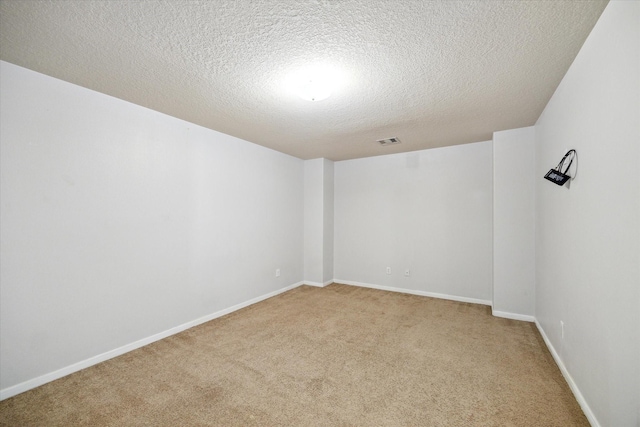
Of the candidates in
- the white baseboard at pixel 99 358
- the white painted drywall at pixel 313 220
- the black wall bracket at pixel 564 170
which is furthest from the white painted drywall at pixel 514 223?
the white baseboard at pixel 99 358

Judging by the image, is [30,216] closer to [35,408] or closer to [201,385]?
[35,408]

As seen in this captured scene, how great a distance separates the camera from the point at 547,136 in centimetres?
274

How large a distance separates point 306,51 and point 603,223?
2.11m

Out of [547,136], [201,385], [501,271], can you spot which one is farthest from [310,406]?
[547,136]

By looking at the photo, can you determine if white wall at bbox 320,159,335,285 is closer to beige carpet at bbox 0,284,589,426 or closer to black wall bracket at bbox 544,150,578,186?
beige carpet at bbox 0,284,589,426

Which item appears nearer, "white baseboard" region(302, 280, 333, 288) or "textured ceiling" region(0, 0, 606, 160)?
"textured ceiling" region(0, 0, 606, 160)

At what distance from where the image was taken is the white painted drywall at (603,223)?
1.25 meters

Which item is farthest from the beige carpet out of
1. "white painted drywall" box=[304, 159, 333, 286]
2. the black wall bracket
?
"white painted drywall" box=[304, 159, 333, 286]

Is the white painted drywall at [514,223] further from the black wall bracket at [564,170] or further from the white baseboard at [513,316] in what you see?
the black wall bracket at [564,170]

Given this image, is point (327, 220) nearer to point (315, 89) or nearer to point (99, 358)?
point (315, 89)

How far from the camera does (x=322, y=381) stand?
7.04 ft

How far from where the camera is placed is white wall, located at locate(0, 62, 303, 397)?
203 cm

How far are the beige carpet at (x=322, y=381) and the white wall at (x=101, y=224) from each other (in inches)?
13.0

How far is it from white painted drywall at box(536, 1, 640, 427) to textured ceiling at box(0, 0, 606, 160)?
10.4 inches
